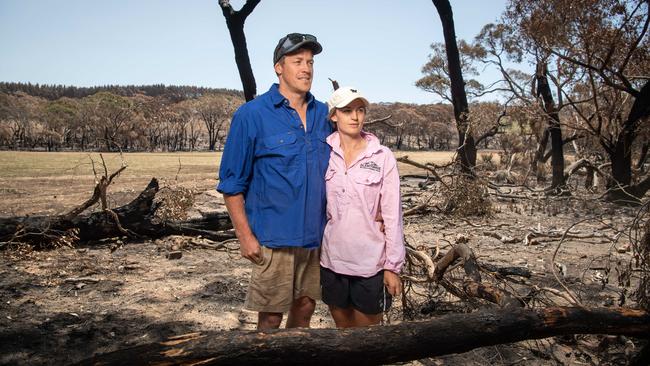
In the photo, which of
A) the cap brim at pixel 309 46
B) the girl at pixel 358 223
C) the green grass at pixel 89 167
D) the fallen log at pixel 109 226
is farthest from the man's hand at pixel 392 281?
the green grass at pixel 89 167

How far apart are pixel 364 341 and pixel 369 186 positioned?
799 mm

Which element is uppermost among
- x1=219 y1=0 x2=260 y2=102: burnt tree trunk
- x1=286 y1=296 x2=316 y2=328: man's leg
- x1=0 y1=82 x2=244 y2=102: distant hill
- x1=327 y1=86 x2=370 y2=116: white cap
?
x1=0 y1=82 x2=244 y2=102: distant hill

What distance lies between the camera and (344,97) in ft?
7.75

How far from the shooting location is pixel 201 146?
238ft

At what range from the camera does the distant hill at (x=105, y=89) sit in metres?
121

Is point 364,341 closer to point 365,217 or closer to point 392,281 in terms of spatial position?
point 392,281

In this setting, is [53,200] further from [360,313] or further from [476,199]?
[360,313]

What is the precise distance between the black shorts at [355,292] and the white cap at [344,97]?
2.80 feet

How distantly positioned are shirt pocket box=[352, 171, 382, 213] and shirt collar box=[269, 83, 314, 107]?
1.80 ft

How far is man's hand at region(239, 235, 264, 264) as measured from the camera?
233 cm

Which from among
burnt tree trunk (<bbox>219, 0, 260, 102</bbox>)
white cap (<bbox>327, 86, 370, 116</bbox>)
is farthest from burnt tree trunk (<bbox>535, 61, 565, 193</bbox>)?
white cap (<bbox>327, 86, 370, 116</bbox>)

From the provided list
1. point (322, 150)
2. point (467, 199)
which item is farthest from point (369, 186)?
point (467, 199)

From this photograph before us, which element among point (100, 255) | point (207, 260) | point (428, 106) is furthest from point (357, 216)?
point (428, 106)

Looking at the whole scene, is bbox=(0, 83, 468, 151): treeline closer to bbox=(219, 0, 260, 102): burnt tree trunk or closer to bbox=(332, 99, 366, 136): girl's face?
bbox=(219, 0, 260, 102): burnt tree trunk
